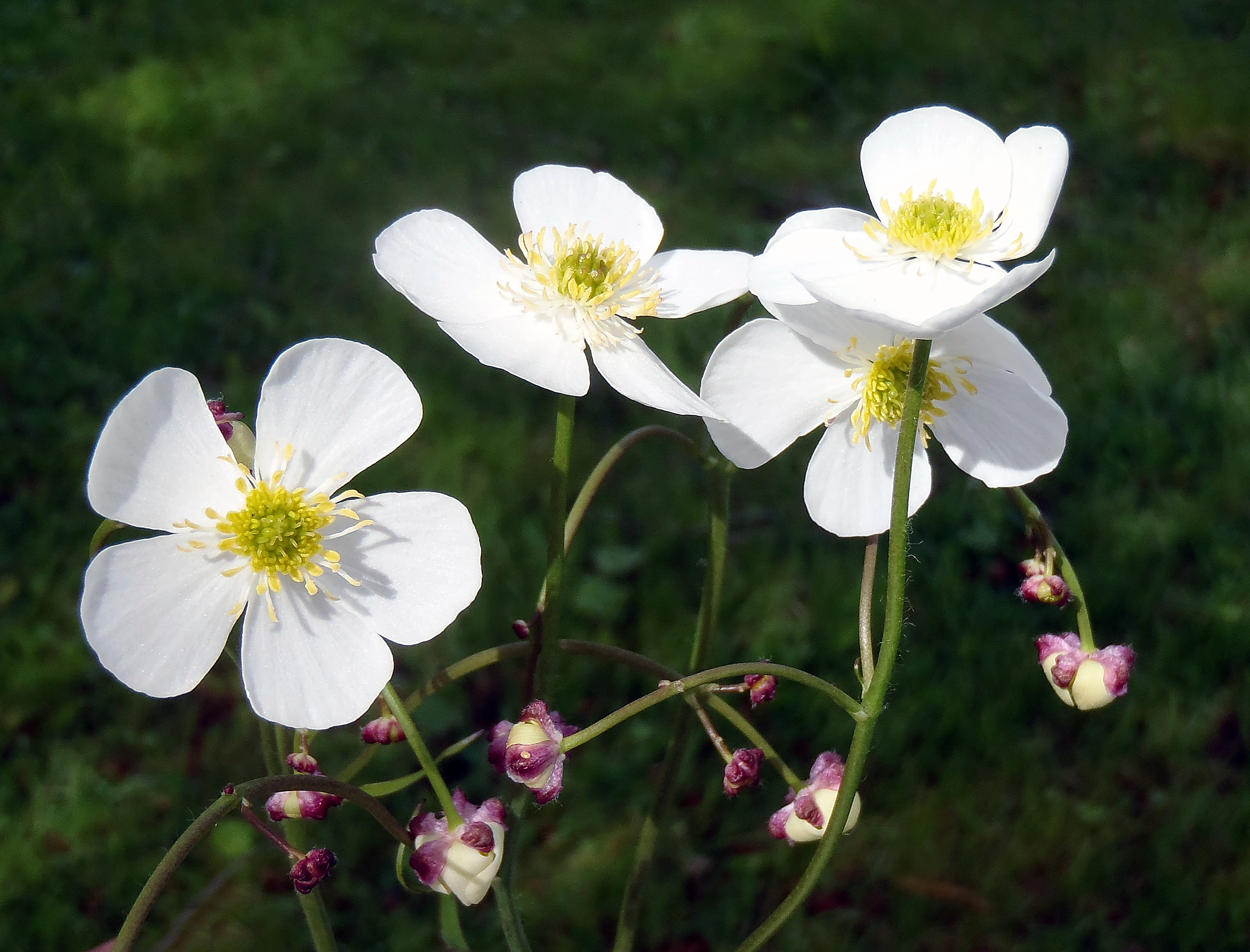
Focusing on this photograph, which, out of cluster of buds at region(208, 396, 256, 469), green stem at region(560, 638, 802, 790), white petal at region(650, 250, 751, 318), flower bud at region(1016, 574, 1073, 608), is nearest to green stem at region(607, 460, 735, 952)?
green stem at region(560, 638, 802, 790)

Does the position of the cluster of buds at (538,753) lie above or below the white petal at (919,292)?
below

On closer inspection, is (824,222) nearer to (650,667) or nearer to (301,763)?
(650,667)

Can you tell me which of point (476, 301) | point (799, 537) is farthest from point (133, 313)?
point (476, 301)

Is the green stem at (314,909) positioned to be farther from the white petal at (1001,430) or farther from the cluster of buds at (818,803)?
the white petal at (1001,430)

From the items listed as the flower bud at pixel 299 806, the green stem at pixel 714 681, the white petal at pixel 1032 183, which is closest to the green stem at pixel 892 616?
the green stem at pixel 714 681

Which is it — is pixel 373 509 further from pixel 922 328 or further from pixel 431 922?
pixel 431 922
